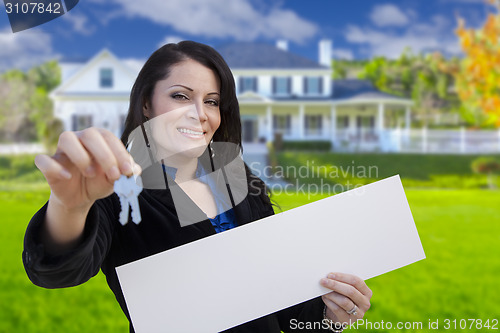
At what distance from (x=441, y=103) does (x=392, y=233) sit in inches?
909

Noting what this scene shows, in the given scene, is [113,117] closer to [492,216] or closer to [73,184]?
Result: [492,216]

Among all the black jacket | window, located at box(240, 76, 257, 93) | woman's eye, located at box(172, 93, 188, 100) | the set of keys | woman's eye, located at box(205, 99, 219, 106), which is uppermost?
woman's eye, located at box(172, 93, 188, 100)

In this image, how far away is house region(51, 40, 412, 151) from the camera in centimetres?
1385

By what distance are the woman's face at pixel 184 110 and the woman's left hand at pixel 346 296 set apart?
361 mm

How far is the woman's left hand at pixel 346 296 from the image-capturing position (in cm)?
83

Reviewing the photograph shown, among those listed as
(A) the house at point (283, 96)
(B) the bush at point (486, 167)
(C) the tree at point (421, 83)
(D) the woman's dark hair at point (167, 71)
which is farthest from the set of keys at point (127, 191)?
(C) the tree at point (421, 83)

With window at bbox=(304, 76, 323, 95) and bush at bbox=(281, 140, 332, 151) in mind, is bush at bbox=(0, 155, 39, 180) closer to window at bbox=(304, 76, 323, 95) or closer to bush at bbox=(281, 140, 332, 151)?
bush at bbox=(281, 140, 332, 151)

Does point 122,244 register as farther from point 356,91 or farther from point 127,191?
point 356,91

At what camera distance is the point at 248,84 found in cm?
1562

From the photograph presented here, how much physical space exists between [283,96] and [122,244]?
15.5 m

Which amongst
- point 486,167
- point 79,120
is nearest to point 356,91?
point 486,167

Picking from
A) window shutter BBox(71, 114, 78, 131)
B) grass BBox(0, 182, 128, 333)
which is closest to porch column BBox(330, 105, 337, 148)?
window shutter BBox(71, 114, 78, 131)

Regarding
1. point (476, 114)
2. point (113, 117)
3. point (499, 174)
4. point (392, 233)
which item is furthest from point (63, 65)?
point (392, 233)

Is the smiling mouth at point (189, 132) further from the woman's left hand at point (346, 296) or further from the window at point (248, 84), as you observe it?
the window at point (248, 84)
